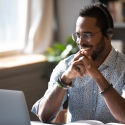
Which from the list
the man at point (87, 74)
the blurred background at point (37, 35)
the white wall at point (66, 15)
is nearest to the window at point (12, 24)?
the blurred background at point (37, 35)

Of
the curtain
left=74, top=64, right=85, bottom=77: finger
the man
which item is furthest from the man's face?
the curtain

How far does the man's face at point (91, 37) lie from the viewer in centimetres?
178

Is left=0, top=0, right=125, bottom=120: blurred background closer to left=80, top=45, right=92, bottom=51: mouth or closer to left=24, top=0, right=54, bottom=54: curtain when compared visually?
left=24, top=0, right=54, bottom=54: curtain

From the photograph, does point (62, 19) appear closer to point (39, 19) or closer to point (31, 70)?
point (39, 19)

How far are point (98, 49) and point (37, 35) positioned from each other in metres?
1.73

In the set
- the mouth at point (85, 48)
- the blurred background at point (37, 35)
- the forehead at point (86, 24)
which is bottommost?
the blurred background at point (37, 35)

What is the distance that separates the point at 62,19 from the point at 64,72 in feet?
6.53

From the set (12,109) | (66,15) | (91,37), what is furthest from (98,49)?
(66,15)

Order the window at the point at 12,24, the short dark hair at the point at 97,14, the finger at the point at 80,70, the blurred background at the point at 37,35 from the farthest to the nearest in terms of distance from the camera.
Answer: the window at the point at 12,24 → the blurred background at the point at 37,35 → the short dark hair at the point at 97,14 → the finger at the point at 80,70

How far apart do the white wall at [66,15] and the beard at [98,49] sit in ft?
5.86

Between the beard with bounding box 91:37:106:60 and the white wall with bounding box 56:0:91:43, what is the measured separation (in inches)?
70.3

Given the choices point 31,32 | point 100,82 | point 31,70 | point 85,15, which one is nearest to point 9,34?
point 31,32

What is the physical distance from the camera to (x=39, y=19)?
3.49 m

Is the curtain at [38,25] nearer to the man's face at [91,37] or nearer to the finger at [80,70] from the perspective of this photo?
the man's face at [91,37]
